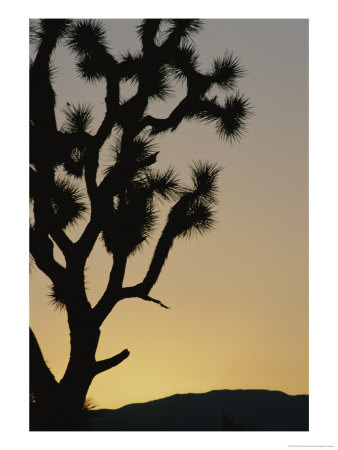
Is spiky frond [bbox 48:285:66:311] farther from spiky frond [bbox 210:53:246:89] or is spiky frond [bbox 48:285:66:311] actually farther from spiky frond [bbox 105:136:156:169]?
spiky frond [bbox 210:53:246:89]

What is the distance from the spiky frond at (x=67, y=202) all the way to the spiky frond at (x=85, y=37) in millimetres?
1121

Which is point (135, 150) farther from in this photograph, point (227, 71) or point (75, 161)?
point (227, 71)

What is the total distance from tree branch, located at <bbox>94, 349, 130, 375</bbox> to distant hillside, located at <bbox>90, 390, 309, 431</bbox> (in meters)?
0.32

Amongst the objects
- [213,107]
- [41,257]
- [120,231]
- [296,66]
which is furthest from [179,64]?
[41,257]

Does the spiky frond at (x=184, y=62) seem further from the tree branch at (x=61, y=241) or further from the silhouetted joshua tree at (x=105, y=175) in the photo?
the tree branch at (x=61, y=241)

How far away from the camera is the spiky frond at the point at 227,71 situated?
5.93 meters

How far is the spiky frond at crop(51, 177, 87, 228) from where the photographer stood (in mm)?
5873

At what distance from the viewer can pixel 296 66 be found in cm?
573

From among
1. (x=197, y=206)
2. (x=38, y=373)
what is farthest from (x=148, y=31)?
(x=38, y=373)

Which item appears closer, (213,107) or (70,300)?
(70,300)

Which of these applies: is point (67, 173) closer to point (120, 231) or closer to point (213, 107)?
point (120, 231)

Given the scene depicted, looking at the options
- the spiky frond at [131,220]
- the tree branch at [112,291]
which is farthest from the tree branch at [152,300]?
the spiky frond at [131,220]
